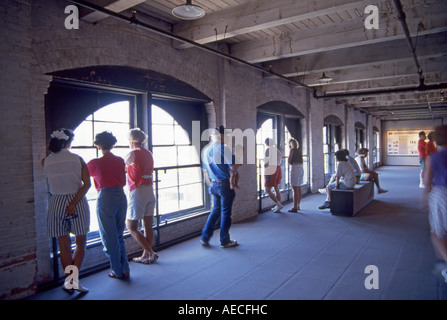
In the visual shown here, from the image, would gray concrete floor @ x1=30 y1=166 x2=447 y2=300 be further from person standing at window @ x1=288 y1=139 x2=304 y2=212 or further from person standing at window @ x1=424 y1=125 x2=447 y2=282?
person standing at window @ x1=288 y1=139 x2=304 y2=212

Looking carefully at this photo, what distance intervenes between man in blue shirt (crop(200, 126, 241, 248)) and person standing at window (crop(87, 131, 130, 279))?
146cm

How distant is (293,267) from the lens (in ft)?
13.3

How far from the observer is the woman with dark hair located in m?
3.25

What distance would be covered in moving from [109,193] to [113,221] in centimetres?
32

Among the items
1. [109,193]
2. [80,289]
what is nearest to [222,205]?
[109,193]

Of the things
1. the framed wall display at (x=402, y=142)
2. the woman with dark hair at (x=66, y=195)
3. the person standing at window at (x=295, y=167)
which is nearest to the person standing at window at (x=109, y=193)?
the woman with dark hair at (x=66, y=195)

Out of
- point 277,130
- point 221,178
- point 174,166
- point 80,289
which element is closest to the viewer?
point 80,289

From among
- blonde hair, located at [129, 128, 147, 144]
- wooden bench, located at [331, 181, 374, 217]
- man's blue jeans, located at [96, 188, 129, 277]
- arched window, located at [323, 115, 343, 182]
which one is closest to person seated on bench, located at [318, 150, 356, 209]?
wooden bench, located at [331, 181, 374, 217]

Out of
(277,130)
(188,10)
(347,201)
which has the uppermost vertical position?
(188,10)

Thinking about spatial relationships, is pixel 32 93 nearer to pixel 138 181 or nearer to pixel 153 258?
pixel 138 181

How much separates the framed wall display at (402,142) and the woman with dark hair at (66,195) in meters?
22.7

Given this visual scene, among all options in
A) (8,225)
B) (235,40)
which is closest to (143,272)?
(8,225)

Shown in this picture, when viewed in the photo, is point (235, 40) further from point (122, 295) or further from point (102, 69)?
point (122, 295)

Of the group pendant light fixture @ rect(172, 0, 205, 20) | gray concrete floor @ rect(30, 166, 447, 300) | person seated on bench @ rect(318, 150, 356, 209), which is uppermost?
pendant light fixture @ rect(172, 0, 205, 20)
